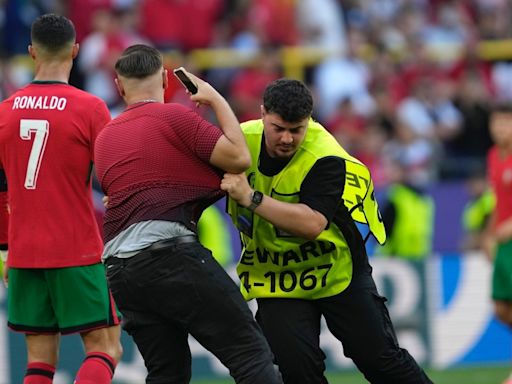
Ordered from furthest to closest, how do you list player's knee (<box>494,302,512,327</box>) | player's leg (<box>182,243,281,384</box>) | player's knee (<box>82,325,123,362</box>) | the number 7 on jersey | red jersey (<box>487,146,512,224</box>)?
player's knee (<box>494,302,512,327</box>) → red jersey (<box>487,146,512,224</box>) → player's knee (<box>82,325,123,362</box>) → the number 7 on jersey → player's leg (<box>182,243,281,384</box>)

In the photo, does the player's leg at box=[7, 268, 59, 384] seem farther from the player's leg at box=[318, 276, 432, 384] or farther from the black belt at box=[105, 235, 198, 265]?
the player's leg at box=[318, 276, 432, 384]

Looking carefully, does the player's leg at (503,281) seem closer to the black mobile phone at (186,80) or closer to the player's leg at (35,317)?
the player's leg at (35,317)

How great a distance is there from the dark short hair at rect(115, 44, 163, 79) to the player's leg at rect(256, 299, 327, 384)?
150 cm

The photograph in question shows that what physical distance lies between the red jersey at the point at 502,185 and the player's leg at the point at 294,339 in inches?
120

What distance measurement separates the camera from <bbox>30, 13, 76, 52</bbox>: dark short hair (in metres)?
7.32

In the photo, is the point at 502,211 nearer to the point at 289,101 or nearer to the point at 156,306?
the point at 289,101

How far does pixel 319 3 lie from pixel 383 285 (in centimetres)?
559

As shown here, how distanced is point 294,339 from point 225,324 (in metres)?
0.75

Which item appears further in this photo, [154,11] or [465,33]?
[465,33]

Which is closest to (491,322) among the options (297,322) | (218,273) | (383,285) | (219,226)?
(383,285)

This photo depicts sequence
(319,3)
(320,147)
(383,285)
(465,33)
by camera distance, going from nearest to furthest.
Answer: (320,147) < (383,285) < (319,3) < (465,33)

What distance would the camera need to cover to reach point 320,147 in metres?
7.11

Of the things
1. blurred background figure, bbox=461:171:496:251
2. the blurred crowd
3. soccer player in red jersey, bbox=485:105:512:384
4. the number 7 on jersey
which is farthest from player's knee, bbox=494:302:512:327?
the blurred crowd

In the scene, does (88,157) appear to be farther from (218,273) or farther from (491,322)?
(491,322)
